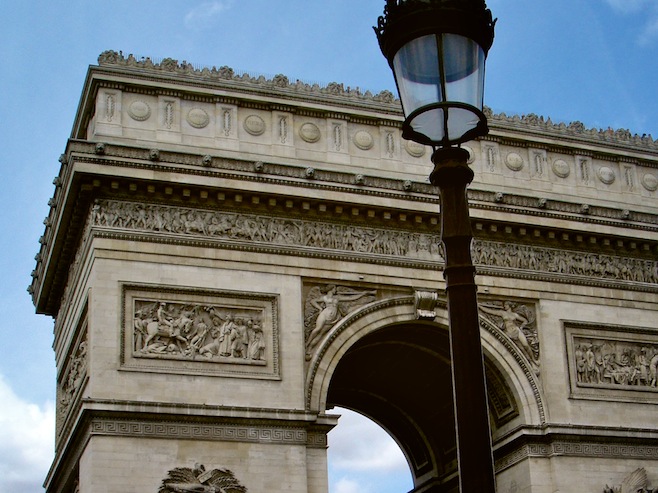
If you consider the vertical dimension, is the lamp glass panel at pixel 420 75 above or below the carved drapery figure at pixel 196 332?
below

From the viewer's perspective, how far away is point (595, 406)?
2391 centimetres

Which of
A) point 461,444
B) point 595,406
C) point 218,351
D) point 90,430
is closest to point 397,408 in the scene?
point 595,406

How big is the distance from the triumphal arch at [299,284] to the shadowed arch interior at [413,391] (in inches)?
4.2

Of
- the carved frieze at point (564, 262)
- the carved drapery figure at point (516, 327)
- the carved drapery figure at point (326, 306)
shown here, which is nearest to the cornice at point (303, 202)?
the carved frieze at point (564, 262)

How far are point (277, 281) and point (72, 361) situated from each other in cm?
480

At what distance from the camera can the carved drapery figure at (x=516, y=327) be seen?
2383cm

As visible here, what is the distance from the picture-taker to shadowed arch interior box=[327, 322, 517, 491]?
24.2 metres

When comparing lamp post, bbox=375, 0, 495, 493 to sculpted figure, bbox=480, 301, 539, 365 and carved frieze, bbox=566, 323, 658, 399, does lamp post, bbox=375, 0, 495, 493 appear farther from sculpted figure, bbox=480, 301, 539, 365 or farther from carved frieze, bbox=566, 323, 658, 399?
carved frieze, bbox=566, 323, 658, 399

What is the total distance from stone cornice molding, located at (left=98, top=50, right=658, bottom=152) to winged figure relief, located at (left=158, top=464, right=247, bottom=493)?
8.05m

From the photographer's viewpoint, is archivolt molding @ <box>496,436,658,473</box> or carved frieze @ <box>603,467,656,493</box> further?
carved frieze @ <box>603,467,656,493</box>

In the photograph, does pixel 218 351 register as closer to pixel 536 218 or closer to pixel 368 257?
pixel 368 257

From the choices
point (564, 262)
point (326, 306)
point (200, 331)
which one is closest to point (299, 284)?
point (326, 306)

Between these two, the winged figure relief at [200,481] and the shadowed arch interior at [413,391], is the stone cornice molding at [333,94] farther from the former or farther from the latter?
the winged figure relief at [200,481]

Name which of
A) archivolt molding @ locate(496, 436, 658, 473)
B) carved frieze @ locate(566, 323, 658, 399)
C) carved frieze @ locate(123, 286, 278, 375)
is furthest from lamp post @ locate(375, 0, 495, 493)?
carved frieze @ locate(566, 323, 658, 399)
